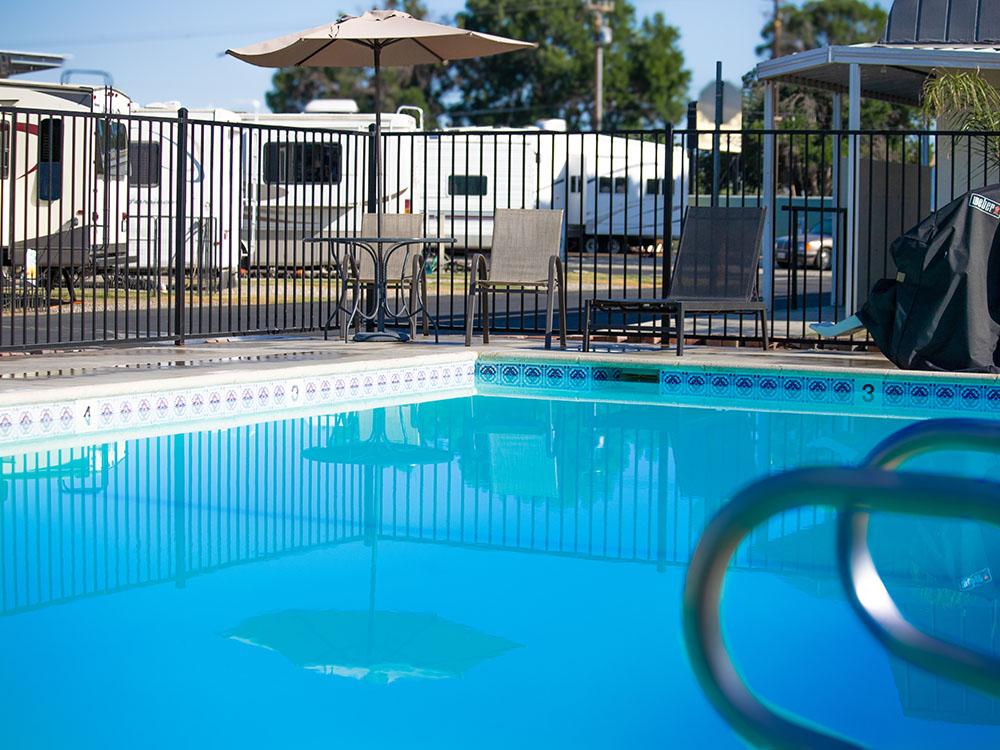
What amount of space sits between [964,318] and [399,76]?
176 feet

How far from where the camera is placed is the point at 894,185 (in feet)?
42.0

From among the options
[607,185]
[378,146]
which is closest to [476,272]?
[378,146]

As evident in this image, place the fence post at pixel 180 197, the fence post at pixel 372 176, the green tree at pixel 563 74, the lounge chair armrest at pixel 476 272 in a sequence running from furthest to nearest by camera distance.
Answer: the green tree at pixel 563 74 → the fence post at pixel 372 176 → the lounge chair armrest at pixel 476 272 → the fence post at pixel 180 197

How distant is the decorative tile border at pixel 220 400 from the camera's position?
675 centimetres

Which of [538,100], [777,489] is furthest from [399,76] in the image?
[777,489]

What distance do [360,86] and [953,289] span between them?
180 feet

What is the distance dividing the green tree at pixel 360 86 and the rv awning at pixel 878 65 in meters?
45.5

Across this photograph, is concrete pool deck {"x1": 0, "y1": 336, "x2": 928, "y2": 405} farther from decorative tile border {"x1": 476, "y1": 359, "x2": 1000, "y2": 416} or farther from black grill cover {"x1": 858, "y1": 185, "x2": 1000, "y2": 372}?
black grill cover {"x1": 858, "y1": 185, "x2": 1000, "y2": 372}

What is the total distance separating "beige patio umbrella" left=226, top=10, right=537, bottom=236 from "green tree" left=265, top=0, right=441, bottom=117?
48.1m

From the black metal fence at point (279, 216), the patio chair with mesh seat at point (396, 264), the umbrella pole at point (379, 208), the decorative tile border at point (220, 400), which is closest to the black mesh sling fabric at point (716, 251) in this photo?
the black metal fence at point (279, 216)

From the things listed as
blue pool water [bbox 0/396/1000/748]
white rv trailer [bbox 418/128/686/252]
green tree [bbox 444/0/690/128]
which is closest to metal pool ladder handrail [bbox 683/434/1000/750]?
blue pool water [bbox 0/396/1000/748]

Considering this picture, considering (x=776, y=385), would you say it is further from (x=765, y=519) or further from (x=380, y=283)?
(x=765, y=519)

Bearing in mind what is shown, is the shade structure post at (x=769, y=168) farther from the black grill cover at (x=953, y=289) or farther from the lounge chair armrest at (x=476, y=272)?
the black grill cover at (x=953, y=289)

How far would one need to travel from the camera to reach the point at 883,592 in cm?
258
